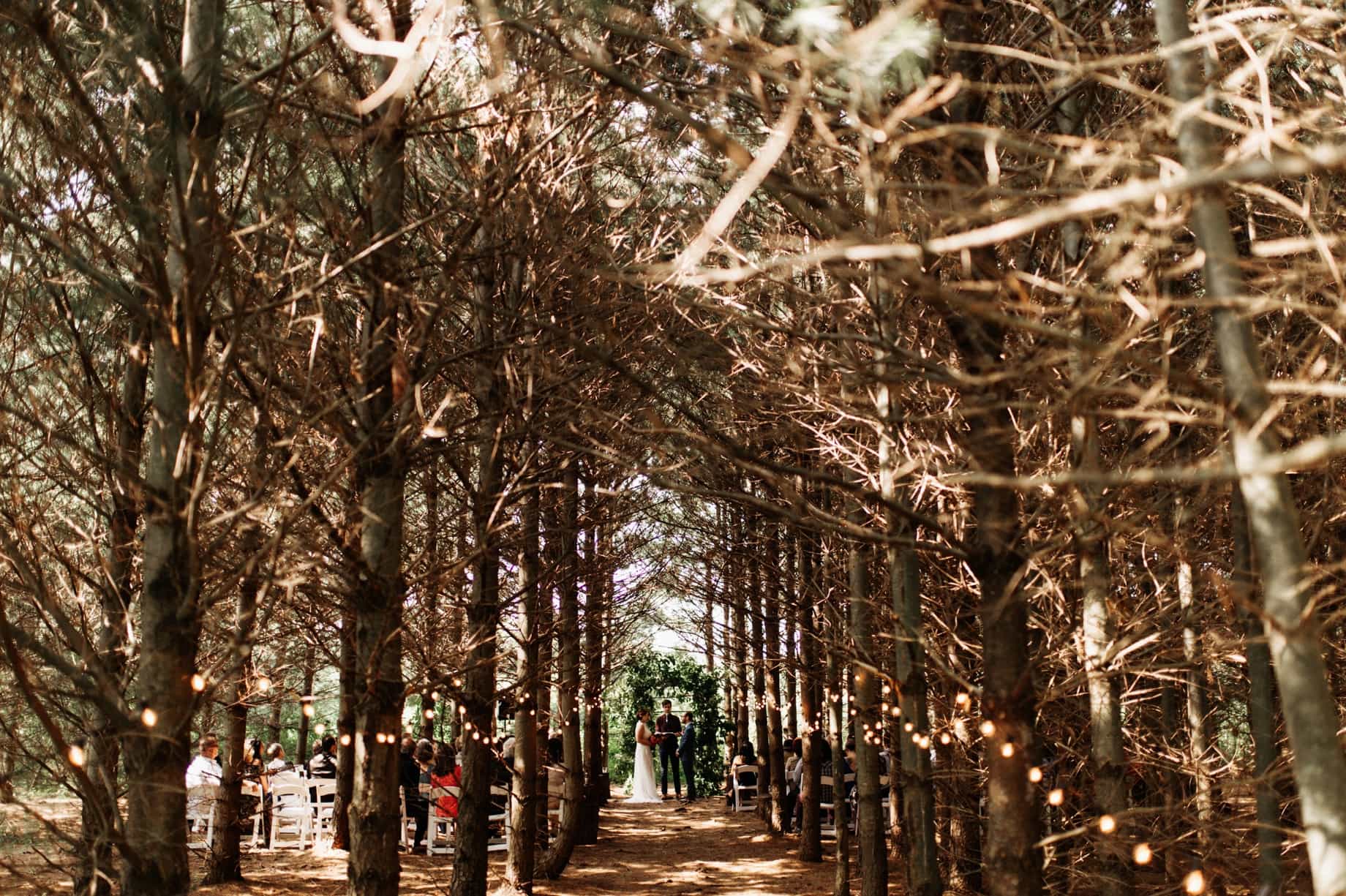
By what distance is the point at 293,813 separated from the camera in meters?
15.5

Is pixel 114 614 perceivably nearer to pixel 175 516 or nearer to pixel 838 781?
pixel 175 516

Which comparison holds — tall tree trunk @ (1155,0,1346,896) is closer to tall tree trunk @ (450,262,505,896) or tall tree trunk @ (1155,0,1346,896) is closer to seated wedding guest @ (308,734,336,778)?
tall tree trunk @ (450,262,505,896)

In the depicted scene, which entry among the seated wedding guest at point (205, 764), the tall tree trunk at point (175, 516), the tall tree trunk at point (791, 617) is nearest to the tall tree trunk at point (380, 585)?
the tall tree trunk at point (175, 516)

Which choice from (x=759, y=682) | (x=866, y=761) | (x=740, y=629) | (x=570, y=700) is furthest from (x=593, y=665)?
(x=866, y=761)

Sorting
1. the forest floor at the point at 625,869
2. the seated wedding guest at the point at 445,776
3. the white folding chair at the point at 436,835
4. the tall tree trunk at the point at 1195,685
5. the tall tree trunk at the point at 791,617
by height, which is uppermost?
the tall tree trunk at the point at 791,617

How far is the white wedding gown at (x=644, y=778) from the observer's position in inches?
968

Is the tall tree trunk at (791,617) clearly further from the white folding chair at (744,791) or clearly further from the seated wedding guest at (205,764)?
the seated wedding guest at (205,764)

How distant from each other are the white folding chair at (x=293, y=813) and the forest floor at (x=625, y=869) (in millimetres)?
303

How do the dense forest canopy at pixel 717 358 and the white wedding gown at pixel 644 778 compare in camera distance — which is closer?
the dense forest canopy at pixel 717 358

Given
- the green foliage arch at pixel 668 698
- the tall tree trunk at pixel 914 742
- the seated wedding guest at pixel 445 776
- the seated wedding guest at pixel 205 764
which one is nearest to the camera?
the tall tree trunk at pixel 914 742

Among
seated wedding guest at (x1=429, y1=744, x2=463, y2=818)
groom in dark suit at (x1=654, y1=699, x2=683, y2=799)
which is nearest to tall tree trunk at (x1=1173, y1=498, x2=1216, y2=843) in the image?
seated wedding guest at (x1=429, y1=744, x2=463, y2=818)

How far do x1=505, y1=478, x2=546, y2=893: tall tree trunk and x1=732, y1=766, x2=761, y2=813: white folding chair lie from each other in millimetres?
10821

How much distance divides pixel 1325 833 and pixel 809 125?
4466mm

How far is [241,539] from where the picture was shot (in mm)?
5688
